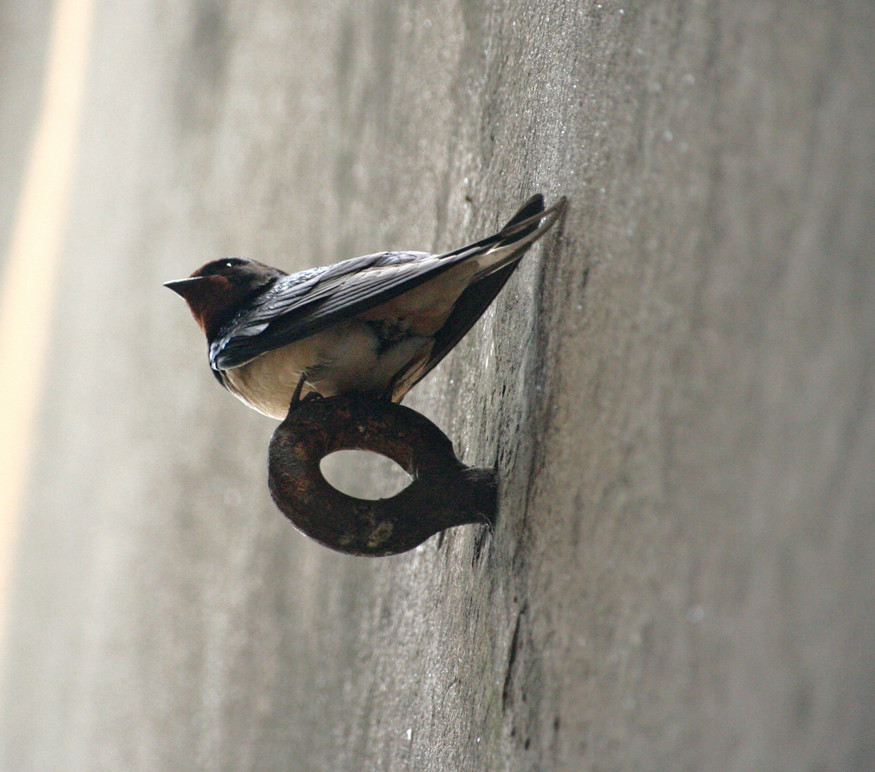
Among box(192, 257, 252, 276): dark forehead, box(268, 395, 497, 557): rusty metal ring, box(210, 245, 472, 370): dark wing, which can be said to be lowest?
box(268, 395, 497, 557): rusty metal ring

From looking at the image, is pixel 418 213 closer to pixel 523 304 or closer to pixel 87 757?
pixel 523 304

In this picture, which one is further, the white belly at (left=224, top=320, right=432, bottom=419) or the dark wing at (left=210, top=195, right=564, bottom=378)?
the white belly at (left=224, top=320, right=432, bottom=419)

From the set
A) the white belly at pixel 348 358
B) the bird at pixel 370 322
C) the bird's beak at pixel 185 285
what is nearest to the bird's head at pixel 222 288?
the bird's beak at pixel 185 285

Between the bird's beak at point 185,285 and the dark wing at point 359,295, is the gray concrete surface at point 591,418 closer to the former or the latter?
the dark wing at point 359,295

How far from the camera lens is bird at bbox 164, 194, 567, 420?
38.4 inches

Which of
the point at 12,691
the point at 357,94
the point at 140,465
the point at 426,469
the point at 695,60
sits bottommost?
the point at 12,691

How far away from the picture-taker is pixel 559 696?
29.6 inches

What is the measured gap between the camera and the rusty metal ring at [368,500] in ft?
3.17

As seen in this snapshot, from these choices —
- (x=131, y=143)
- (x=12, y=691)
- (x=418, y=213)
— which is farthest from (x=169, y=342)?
(x=12, y=691)

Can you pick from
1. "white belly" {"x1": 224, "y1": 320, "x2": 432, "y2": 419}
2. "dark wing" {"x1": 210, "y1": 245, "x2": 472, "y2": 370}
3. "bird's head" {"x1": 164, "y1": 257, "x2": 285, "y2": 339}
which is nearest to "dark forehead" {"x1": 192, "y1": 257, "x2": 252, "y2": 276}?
"bird's head" {"x1": 164, "y1": 257, "x2": 285, "y2": 339}

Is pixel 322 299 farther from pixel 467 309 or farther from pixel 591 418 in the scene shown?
A: pixel 591 418

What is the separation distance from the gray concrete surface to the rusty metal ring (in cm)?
5

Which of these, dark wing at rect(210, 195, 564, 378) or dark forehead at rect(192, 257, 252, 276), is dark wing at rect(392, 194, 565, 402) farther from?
dark forehead at rect(192, 257, 252, 276)

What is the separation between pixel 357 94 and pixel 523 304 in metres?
1.23
